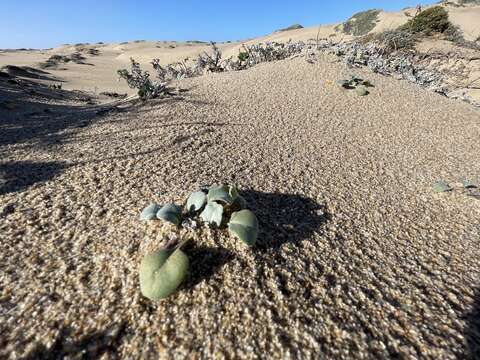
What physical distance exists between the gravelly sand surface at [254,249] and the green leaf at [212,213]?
54 millimetres

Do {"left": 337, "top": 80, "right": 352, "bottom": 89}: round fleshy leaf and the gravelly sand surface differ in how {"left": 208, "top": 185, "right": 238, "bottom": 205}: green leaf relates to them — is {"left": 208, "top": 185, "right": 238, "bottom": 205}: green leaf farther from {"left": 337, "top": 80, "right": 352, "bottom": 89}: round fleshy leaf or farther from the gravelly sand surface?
{"left": 337, "top": 80, "right": 352, "bottom": 89}: round fleshy leaf

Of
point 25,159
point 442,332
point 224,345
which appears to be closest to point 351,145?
point 442,332

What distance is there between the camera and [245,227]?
121 centimetres

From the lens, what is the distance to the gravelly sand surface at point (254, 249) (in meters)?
0.95

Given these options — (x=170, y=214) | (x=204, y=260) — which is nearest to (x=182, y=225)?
(x=170, y=214)

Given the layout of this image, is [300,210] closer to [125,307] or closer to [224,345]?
[224,345]

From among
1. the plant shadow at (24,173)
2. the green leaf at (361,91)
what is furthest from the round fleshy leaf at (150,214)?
the green leaf at (361,91)

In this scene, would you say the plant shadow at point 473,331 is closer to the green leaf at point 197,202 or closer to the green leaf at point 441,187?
the green leaf at point 441,187

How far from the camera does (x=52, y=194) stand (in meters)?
1.60

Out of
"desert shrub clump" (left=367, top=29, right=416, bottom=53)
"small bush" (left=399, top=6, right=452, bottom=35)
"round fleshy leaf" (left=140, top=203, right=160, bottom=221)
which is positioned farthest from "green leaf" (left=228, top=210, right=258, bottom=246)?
"small bush" (left=399, top=6, right=452, bottom=35)

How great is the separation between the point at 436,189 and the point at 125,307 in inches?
77.3

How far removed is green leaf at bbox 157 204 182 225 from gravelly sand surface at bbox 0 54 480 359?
0.25ft

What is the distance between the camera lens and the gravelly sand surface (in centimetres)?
95

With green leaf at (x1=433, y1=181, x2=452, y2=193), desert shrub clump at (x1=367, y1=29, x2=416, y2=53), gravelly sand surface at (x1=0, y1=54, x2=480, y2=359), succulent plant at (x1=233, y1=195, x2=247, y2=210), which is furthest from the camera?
desert shrub clump at (x1=367, y1=29, x2=416, y2=53)
